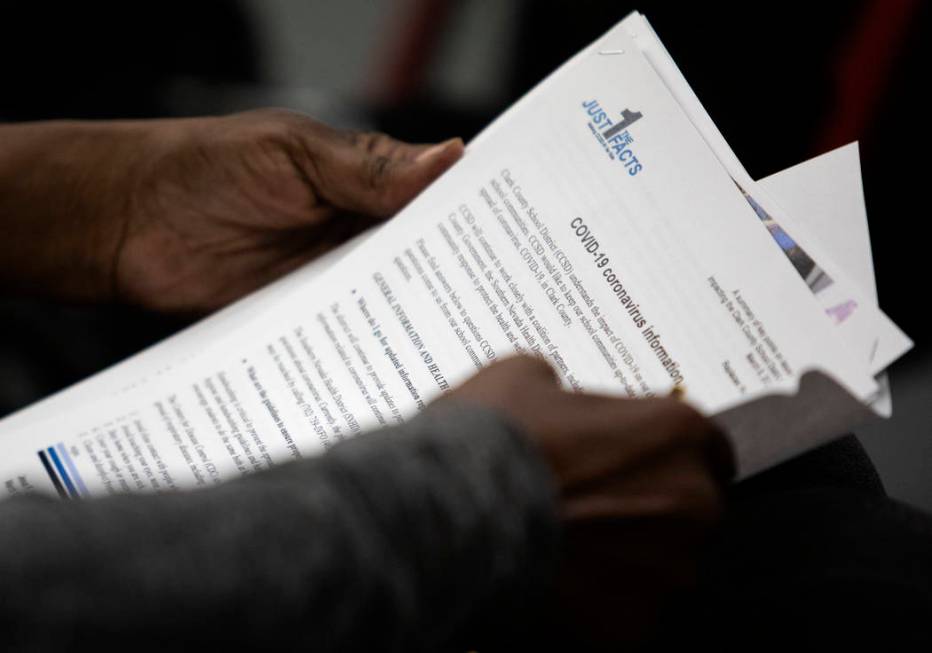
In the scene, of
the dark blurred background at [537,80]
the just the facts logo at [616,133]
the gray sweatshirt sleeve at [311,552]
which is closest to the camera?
the gray sweatshirt sleeve at [311,552]

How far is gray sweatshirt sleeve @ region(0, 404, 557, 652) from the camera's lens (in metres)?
0.29

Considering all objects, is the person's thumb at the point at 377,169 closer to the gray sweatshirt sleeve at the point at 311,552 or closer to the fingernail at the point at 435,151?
the fingernail at the point at 435,151

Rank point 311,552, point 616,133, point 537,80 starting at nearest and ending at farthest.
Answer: point 311,552
point 616,133
point 537,80

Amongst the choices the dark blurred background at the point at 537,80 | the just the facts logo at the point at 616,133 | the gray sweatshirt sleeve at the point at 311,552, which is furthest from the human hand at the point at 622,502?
the dark blurred background at the point at 537,80

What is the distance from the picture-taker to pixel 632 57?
51 centimetres

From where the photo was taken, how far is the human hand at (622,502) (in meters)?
0.40

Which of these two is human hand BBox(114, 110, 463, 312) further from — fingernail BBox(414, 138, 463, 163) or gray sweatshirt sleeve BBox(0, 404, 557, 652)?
gray sweatshirt sleeve BBox(0, 404, 557, 652)

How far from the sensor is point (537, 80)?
1.13 meters

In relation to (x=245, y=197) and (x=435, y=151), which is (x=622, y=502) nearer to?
(x=435, y=151)

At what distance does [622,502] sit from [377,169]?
31 centimetres

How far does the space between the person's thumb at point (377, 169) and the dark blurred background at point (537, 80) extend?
0.32 m

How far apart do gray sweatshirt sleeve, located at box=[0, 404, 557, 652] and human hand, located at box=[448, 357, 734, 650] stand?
1.7 inches

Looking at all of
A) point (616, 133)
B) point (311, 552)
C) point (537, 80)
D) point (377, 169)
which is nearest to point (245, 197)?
point (377, 169)

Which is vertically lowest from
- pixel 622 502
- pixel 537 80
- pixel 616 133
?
pixel 622 502
